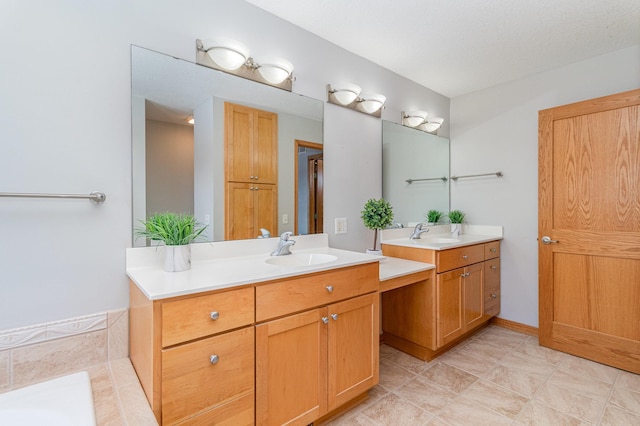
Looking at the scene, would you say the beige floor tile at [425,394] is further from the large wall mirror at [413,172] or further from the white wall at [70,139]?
the white wall at [70,139]

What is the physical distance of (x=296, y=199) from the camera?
78.2 inches

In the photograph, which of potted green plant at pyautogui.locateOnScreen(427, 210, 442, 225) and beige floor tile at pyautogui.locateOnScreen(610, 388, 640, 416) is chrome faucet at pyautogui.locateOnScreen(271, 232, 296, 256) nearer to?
potted green plant at pyautogui.locateOnScreen(427, 210, 442, 225)

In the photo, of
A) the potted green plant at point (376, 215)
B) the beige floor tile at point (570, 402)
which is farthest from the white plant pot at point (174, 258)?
the beige floor tile at point (570, 402)

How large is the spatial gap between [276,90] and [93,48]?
917 mm

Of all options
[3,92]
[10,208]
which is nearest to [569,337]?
[10,208]

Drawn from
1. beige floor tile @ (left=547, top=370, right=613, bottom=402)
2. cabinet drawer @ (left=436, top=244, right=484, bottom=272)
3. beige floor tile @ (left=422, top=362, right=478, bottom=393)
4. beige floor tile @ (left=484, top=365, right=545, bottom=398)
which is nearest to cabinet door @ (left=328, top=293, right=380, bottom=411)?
beige floor tile @ (left=422, top=362, right=478, bottom=393)

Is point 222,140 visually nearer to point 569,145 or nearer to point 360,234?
point 360,234

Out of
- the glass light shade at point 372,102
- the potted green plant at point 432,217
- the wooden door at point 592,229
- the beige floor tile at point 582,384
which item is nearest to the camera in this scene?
the beige floor tile at point 582,384

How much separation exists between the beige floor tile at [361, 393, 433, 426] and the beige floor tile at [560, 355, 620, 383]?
1.26 metres

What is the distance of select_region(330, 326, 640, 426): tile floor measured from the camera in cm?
167

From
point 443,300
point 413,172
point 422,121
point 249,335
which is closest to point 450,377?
point 443,300

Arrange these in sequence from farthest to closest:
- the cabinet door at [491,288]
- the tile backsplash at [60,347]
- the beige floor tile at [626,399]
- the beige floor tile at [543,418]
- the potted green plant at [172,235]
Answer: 1. the cabinet door at [491,288]
2. the beige floor tile at [626,399]
3. the beige floor tile at [543,418]
4. the potted green plant at [172,235]
5. the tile backsplash at [60,347]

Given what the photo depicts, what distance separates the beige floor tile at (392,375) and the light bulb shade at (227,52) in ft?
7.16

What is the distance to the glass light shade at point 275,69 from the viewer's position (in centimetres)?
181
